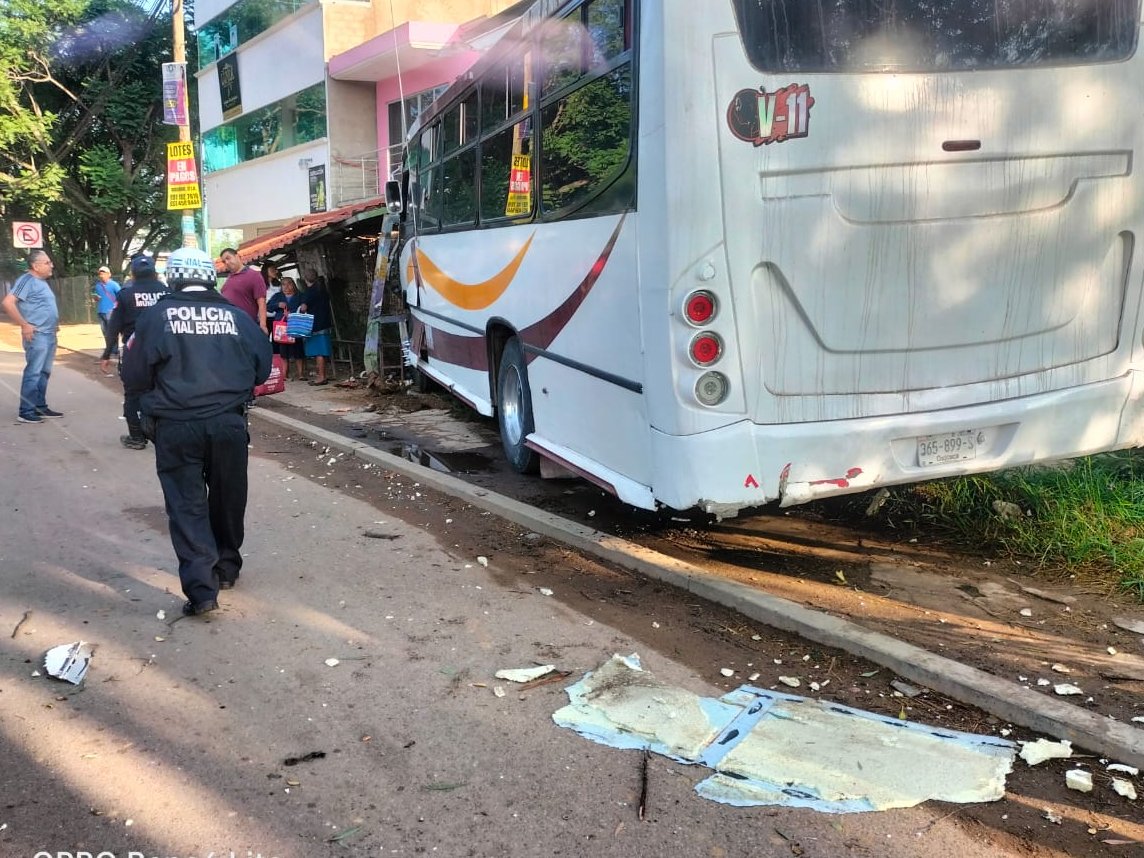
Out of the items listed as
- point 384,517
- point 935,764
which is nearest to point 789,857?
point 935,764

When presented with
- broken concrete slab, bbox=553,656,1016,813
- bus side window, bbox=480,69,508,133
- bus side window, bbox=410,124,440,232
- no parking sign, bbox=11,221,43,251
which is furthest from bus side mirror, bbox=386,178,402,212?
no parking sign, bbox=11,221,43,251

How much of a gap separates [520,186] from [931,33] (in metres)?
3.01

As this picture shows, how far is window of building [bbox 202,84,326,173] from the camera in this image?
23516mm

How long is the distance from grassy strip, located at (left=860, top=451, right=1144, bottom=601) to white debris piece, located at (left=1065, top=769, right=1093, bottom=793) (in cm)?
182

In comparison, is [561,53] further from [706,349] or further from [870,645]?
[870,645]

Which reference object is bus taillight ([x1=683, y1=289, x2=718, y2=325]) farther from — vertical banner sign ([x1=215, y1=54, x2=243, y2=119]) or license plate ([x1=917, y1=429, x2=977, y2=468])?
vertical banner sign ([x1=215, y1=54, x2=243, y2=119])

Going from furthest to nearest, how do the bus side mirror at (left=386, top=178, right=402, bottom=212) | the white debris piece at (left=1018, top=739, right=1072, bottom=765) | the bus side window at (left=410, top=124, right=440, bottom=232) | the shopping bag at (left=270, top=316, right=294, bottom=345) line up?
the shopping bag at (left=270, top=316, right=294, bottom=345), the bus side mirror at (left=386, top=178, right=402, bottom=212), the bus side window at (left=410, top=124, right=440, bottom=232), the white debris piece at (left=1018, top=739, right=1072, bottom=765)

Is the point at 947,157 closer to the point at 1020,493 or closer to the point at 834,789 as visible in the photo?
the point at 1020,493

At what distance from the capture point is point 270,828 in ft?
9.36

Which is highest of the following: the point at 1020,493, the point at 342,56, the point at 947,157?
the point at 342,56

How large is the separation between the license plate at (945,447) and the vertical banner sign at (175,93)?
15.8m

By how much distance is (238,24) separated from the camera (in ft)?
88.8

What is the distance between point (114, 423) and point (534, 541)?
6.76 metres

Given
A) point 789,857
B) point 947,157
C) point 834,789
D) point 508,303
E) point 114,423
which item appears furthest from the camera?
point 114,423
